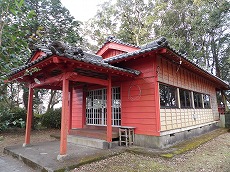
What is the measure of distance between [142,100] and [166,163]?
7.45ft

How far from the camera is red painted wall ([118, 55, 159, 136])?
5648mm

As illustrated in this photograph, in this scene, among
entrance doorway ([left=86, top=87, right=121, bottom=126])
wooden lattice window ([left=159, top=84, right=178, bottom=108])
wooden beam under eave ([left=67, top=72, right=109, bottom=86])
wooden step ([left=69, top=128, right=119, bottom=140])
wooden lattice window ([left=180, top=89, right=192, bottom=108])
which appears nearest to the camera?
wooden beam under eave ([left=67, top=72, right=109, bottom=86])

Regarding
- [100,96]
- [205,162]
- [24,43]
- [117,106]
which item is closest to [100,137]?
[117,106]

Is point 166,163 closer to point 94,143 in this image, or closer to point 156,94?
point 156,94

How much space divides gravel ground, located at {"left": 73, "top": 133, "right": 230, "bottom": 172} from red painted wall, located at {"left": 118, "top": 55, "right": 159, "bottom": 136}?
3.61 ft

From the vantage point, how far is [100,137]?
5984 mm

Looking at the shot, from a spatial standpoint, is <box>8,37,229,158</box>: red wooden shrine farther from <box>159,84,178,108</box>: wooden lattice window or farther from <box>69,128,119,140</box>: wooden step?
<box>69,128,119,140</box>: wooden step

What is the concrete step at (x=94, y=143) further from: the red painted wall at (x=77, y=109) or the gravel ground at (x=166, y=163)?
the red painted wall at (x=77, y=109)

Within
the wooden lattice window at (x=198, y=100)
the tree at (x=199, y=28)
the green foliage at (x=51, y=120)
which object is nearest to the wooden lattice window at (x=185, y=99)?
the wooden lattice window at (x=198, y=100)

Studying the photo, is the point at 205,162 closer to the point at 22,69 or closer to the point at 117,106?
the point at 117,106

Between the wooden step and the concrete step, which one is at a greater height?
the wooden step

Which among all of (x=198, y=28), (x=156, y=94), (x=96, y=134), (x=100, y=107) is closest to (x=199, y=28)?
(x=198, y=28)

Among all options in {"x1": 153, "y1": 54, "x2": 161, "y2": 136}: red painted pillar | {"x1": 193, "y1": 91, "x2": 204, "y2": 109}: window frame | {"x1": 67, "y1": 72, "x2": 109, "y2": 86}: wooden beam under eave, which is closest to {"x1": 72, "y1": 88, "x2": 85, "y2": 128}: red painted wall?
{"x1": 67, "y1": 72, "x2": 109, "y2": 86}: wooden beam under eave

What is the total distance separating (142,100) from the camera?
5992 mm
